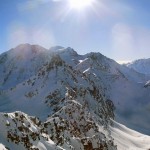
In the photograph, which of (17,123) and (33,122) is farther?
(33,122)

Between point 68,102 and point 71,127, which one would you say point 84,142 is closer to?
point 71,127

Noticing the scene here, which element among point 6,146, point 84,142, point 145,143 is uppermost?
point 6,146

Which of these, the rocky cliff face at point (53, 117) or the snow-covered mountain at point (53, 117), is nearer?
the rocky cliff face at point (53, 117)

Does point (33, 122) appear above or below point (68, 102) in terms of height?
above

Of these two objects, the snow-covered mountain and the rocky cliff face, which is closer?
the rocky cliff face

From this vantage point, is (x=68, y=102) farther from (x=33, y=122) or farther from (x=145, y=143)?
(x=145, y=143)

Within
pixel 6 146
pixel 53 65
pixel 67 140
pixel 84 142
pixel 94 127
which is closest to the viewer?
pixel 6 146

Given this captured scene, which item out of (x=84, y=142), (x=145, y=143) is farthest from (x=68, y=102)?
(x=145, y=143)

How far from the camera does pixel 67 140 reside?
54.6 m

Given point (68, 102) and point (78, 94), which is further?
point (78, 94)

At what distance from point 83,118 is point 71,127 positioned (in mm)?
8918

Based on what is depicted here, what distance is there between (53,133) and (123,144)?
32.2m

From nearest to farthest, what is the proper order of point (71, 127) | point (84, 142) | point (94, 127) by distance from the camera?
1. point (84, 142)
2. point (71, 127)
3. point (94, 127)

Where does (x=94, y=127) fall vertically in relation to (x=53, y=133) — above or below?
below
